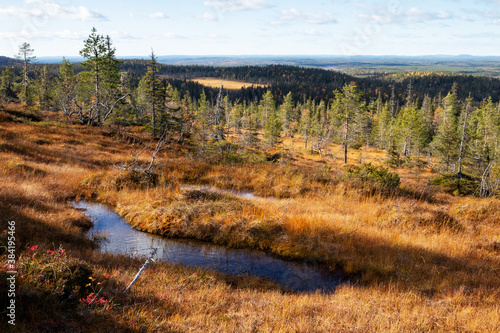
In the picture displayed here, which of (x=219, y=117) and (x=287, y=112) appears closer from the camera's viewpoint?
(x=219, y=117)

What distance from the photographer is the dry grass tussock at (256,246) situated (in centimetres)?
389

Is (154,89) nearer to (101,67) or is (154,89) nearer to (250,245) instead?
(101,67)

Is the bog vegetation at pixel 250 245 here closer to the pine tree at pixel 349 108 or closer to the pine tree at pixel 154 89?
the pine tree at pixel 154 89

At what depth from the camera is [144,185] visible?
12.2 metres

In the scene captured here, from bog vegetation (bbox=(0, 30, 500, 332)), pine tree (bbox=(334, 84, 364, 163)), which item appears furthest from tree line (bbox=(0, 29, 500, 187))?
→ bog vegetation (bbox=(0, 30, 500, 332))

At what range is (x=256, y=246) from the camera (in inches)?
320

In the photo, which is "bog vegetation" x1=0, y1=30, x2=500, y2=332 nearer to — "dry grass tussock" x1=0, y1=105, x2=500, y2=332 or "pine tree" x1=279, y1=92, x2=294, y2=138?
"dry grass tussock" x1=0, y1=105, x2=500, y2=332

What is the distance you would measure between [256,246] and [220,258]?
46.5 inches

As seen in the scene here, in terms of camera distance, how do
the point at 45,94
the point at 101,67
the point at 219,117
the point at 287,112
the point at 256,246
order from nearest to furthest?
1. the point at 256,246
2. the point at 101,67
3. the point at 219,117
4. the point at 45,94
5. the point at 287,112

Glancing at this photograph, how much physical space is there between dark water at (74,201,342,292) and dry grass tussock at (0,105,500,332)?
368mm

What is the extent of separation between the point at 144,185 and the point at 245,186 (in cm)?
Answer: 458

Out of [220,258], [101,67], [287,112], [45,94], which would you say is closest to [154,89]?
[101,67]

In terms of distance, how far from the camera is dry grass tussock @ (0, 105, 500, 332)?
3893mm

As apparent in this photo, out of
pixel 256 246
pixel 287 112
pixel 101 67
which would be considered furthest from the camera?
pixel 287 112
